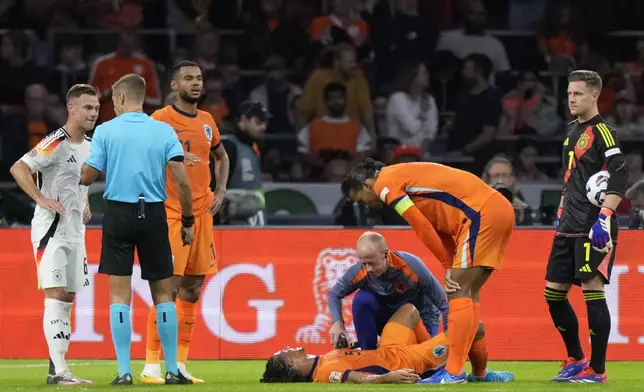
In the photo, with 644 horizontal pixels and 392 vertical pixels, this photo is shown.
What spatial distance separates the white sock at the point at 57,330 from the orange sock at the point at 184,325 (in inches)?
35.2

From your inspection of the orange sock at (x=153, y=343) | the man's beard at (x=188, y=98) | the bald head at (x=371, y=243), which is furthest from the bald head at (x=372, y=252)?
the man's beard at (x=188, y=98)

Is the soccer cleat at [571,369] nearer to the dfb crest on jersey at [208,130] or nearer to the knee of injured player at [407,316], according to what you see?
the knee of injured player at [407,316]

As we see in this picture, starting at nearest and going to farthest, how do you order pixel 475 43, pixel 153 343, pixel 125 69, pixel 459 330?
pixel 459 330 < pixel 153 343 < pixel 125 69 < pixel 475 43

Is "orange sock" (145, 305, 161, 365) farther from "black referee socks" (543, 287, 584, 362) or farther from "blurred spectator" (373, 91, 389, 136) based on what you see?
"blurred spectator" (373, 91, 389, 136)

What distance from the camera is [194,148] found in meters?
10.7

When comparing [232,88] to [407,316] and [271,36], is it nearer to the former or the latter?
[271,36]

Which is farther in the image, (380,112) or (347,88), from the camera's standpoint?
(380,112)

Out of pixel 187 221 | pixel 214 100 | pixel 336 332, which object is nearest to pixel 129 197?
pixel 187 221

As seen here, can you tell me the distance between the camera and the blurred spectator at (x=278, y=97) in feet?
60.7

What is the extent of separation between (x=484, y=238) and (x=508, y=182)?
185 inches

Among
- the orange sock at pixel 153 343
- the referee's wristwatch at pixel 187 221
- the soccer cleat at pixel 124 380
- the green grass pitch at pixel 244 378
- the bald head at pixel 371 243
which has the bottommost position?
the green grass pitch at pixel 244 378

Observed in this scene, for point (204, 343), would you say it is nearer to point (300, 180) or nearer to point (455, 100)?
point (300, 180)

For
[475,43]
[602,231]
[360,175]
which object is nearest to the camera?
[360,175]

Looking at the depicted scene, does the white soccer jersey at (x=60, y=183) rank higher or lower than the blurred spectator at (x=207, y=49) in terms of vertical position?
lower
